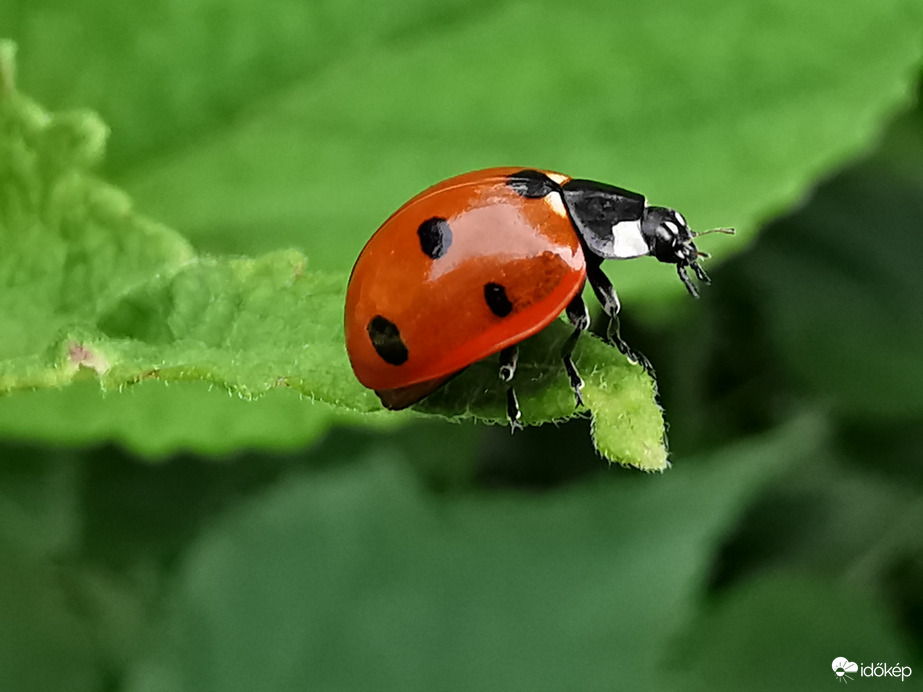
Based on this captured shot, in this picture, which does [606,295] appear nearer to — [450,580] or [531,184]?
[531,184]

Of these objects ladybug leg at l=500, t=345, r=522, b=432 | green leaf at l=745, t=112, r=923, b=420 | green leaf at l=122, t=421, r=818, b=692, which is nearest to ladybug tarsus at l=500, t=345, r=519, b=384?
ladybug leg at l=500, t=345, r=522, b=432

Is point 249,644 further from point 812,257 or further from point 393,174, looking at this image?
point 812,257

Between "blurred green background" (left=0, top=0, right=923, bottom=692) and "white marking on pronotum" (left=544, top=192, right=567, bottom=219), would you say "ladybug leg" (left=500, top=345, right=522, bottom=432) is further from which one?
"blurred green background" (left=0, top=0, right=923, bottom=692)

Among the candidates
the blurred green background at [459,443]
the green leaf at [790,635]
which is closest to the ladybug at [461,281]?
the blurred green background at [459,443]

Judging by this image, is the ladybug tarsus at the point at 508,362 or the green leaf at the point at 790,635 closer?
the ladybug tarsus at the point at 508,362

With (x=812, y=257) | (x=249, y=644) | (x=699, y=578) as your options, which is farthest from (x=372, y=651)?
(x=812, y=257)

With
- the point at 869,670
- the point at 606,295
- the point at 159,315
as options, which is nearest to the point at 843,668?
the point at 869,670

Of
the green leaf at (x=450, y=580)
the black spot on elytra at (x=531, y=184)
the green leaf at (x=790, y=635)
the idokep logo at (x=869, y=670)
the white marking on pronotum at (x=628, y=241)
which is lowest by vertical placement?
the idokep logo at (x=869, y=670)

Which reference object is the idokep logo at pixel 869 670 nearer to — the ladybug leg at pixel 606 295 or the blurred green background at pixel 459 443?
the blurred green background at pixel 459 443
